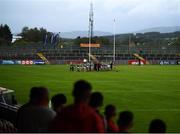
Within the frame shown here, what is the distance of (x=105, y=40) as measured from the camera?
585 ft

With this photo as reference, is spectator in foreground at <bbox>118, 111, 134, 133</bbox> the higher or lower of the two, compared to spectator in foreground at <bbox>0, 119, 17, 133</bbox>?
higher

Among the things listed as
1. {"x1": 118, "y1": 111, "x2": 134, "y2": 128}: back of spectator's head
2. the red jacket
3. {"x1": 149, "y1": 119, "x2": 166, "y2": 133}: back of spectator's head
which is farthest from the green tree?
the red jacket

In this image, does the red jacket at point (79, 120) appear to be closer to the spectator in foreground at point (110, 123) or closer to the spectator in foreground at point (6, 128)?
the spectator in foreground at point (110, 123)

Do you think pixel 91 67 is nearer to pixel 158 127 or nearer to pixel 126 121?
pixel 126 121

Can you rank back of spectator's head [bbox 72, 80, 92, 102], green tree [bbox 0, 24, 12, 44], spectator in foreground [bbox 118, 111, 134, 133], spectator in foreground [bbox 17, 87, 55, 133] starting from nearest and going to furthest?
back of spectator's head [bbox 72, 80, 92, 102] < spectator in foreground [bbox 118, 111, 134, 133] < spectator in foreground [bbox 17, 87, 55, 133] < green tree [bbox 0, 24, 12, 44]

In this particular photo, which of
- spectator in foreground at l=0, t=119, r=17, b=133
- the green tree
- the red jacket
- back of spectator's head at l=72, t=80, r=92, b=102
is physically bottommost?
spectator in foreground at l=0, t=119, r=17, b=133

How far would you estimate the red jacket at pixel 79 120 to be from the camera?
6.35m

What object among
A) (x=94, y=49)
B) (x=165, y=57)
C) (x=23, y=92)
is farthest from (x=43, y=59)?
(x=23, y=92)

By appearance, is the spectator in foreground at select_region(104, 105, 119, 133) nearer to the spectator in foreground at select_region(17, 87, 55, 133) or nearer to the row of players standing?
the spectator in foreground at select_region(17, 87, 55, 133)

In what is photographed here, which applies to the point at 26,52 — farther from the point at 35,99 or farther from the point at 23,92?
the point at 35,99

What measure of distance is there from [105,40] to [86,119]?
566 ft

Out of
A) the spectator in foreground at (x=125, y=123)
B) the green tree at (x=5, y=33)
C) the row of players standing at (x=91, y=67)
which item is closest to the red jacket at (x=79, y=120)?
the spectator in foreground at (x=125, y=123)

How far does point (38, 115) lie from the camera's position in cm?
784

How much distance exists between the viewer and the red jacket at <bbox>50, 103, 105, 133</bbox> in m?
6.35
